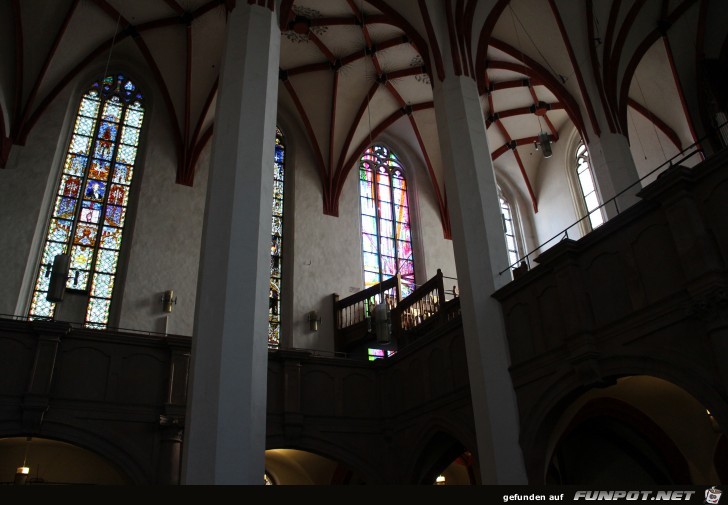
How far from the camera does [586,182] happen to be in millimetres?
19203

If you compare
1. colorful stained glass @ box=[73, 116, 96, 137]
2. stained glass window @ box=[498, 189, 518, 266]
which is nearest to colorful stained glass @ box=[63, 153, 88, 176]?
colorful stained glass @ box=[73, 116, 96, 137]

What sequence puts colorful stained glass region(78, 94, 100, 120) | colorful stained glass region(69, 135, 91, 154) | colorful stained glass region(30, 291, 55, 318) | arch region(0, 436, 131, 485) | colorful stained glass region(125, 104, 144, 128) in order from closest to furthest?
arch region(0, 436, 131, 485)
colorful stained glass region(30, 291, 55, 318)
colorful stained glass region(69, 135, 91, 154)
colorful stained glass region(78, 94, 100, 120)
colorful stained glass region(125, 104, 144, 128)

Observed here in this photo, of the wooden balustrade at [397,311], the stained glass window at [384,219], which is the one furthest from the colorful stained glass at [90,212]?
the stained glass window at [384,219]

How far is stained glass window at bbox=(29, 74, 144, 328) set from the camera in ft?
47.8

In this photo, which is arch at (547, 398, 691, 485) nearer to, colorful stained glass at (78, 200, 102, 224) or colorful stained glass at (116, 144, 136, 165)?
colorful stained glass at (78, 200, 102, 224)

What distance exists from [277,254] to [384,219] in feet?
12.4

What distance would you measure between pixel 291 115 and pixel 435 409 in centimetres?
1072

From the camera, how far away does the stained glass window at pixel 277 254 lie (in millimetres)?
16328

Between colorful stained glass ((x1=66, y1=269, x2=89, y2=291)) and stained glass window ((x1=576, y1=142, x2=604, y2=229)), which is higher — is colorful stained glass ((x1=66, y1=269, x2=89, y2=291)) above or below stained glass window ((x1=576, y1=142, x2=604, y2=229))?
below

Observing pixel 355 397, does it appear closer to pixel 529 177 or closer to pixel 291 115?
pixel 291 115

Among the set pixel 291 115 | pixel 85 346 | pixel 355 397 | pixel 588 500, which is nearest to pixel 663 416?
pixel 355 397

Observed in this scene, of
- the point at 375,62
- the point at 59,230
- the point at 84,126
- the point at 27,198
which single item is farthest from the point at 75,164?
the point at 375,62

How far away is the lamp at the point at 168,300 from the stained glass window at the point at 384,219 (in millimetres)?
5463

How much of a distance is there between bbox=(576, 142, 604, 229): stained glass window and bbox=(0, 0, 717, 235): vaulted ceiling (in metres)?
1.03
